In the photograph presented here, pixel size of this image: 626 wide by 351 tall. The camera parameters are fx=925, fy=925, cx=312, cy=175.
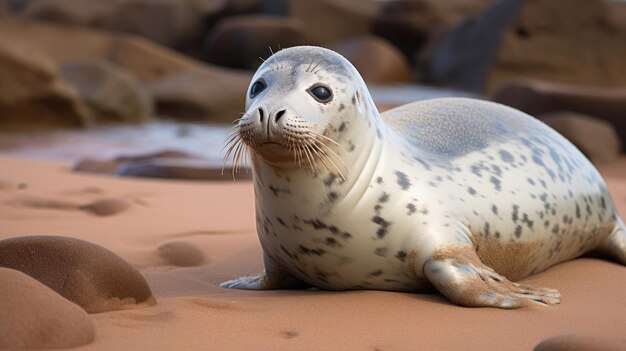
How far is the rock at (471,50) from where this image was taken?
1498 centimetres

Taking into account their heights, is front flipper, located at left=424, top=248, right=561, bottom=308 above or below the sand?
above

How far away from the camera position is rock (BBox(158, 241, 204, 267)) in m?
3.31

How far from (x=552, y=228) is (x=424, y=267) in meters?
0.68

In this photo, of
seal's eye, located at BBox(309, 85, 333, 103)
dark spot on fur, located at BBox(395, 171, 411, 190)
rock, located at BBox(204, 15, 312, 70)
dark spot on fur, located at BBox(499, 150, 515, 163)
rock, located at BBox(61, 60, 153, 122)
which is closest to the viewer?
seal's eye, located at BBox(309, 85, 333, 103)

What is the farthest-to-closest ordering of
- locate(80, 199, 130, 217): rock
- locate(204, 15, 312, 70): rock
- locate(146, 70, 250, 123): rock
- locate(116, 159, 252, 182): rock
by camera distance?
locate(204, 15, 312, 70): rock → locate(146, 70, 250, 123): rock → locate(116, 159, 252, 182): rock → locate(80, 199, 130, 217): rock

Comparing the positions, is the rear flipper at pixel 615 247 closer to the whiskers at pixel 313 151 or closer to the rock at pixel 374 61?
the whiskers at pixel 313 151

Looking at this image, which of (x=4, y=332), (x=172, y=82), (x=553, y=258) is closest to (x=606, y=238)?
(x=553, y=258)

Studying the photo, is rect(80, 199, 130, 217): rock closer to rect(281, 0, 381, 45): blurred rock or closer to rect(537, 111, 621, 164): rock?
rect(537, 111, 621, 164): rock

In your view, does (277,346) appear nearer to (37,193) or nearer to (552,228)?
(552,228)

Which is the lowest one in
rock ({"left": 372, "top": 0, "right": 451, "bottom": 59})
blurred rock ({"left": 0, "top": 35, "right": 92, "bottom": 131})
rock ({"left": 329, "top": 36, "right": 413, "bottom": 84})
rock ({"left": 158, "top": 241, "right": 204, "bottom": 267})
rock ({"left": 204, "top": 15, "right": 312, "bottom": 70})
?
rock ({"left": 158, "top": 241, "right": 204, "bottom": 267})

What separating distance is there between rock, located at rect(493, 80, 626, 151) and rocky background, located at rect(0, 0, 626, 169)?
0.01m

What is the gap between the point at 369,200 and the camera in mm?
2619

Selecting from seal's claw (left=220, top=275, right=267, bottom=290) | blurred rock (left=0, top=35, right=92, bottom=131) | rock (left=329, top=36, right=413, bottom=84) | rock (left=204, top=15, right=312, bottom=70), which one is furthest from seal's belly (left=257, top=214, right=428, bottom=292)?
rock (left=204, top=15, right=312, bottom=70)

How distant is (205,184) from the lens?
5.66 meters
